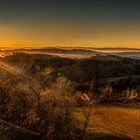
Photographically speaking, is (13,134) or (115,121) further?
(115,121)

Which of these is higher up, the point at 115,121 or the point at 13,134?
the point at 13,134

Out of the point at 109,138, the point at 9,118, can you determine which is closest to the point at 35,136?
the point at 9,118

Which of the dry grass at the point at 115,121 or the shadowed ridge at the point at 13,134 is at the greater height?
the shadowed ridge at the point at 13,134

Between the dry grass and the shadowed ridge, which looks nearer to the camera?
the shadowed ridge

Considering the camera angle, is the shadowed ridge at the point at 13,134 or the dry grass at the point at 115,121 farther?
the dry grass at the point at 115,121

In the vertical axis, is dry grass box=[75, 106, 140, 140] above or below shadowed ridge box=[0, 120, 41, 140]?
below

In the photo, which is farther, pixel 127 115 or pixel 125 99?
pixel 125 99

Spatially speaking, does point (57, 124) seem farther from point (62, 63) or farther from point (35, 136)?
point (62, 63)

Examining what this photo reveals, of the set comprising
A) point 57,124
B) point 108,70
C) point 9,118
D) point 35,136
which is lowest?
point 108,70
